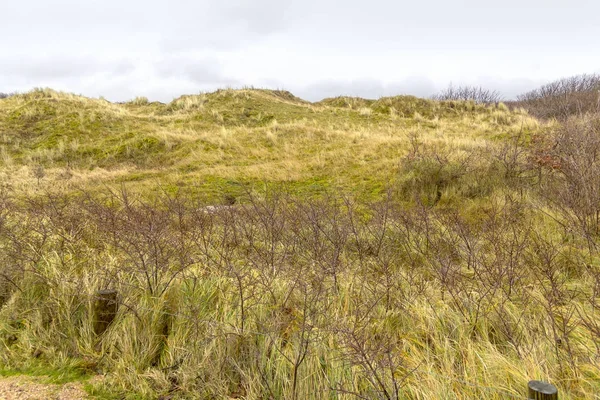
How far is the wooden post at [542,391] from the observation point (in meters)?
1.69

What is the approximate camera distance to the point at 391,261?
15.4 ft

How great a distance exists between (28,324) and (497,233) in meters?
5.24

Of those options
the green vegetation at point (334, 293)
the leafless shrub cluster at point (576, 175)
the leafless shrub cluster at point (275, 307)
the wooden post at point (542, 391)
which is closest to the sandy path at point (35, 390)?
the green vegetation at point (334, 293)

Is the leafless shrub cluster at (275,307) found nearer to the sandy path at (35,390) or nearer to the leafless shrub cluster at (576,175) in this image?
the sandy path at (35,390)

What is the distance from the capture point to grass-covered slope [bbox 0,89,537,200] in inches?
440

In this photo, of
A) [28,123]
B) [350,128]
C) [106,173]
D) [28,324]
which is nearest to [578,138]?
[28,324]

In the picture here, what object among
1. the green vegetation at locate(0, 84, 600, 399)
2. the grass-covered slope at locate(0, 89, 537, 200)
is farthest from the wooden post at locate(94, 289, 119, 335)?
the grass-covered slope at locate(0, 89, 537, 200)

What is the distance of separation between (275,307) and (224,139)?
12835 mm

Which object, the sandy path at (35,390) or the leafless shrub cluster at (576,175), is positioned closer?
the sandy path at (35,390)

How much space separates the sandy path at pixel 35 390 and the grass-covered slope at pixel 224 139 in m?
7.28

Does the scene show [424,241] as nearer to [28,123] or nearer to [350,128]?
[350,128]

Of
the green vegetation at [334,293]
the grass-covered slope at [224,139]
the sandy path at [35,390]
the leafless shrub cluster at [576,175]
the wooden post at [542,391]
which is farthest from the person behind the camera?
the grass-covered slope at [224,139]

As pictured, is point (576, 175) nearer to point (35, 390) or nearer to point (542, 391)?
point (542, 391)

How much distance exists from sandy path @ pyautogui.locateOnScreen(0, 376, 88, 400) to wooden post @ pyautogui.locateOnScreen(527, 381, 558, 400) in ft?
9.21
